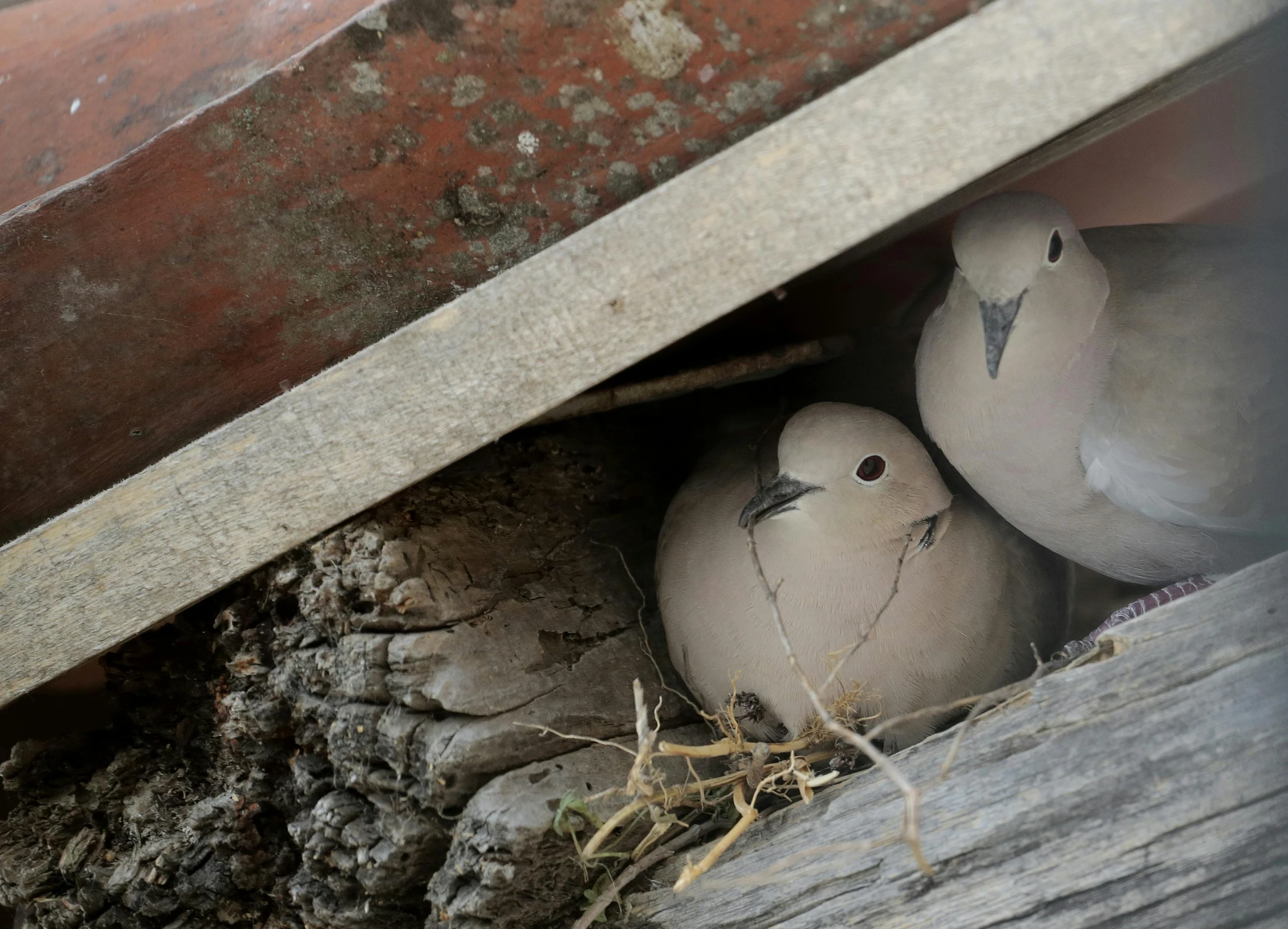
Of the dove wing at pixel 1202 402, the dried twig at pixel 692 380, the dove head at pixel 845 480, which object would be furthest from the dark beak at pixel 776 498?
the dove wing at pixel 1202 402

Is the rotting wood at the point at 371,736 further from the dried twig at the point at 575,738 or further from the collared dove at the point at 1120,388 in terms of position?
the collared dove at the point at 1120,388

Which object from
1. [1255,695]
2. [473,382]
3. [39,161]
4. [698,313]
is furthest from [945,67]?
[39,161]

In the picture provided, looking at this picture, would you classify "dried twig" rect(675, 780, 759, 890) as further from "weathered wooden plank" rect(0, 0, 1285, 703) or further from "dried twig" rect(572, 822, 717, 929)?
"weathered wooden plank" rect(0, 0, 1285, 703)

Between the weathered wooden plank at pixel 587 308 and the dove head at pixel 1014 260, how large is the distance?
0.39m

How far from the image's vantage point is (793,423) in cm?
181

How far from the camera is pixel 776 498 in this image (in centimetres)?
177

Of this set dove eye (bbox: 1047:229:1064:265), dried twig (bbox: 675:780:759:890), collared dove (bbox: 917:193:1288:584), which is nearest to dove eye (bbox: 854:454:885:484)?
collared dove (bbox: 917:193:1288:584)

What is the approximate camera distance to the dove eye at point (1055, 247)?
162 cm

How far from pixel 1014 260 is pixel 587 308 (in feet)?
2.48

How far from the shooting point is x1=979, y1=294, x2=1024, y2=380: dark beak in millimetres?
1602

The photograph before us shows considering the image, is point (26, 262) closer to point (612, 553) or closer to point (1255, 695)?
point (612, 553)

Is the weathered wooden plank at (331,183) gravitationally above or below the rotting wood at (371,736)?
above

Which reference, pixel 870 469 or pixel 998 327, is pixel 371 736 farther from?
pixel 998 327

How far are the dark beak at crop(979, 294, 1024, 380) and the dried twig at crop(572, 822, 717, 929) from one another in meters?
0.89
